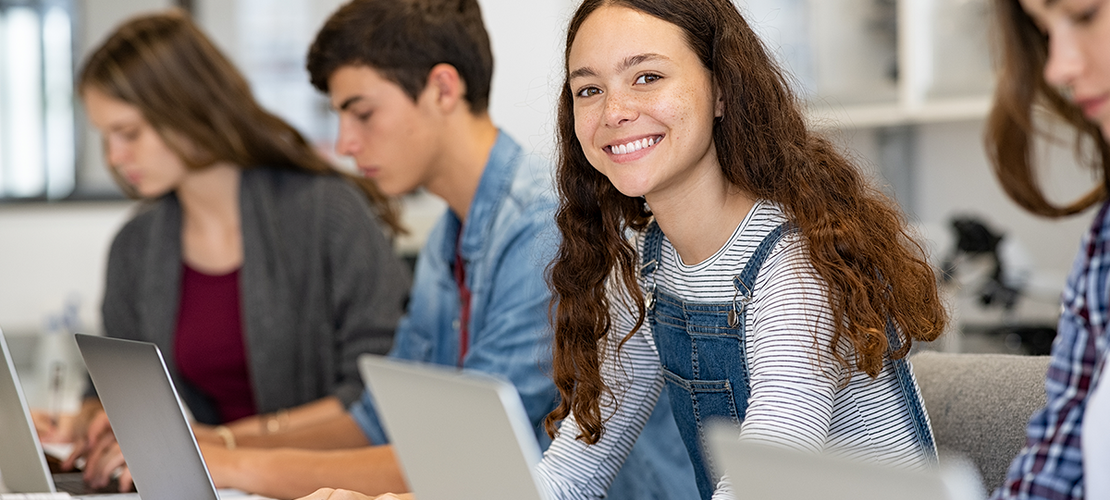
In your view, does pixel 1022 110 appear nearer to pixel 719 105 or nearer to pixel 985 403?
pixel 719 105

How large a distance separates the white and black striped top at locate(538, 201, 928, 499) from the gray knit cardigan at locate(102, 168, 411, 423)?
2.68 feet

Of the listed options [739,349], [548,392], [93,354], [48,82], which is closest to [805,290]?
[739,349]

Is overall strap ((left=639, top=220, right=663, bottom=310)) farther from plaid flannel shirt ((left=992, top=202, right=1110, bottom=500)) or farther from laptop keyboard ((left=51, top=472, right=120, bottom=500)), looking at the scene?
laptop keyboard ((left=51, top=472, right=120, bottom=500))

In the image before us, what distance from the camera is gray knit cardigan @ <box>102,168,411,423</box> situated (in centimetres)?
193

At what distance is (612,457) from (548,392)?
233mm

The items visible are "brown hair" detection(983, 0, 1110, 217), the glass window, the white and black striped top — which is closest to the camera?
"brown hair" detection(983, 0, 1110, 217)

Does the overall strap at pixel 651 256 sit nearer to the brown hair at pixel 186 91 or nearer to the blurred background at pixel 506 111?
the brown hair at pixel 186 91

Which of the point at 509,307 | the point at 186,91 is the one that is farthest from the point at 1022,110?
the point at 186,91

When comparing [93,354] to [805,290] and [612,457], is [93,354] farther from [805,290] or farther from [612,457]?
[805,290]

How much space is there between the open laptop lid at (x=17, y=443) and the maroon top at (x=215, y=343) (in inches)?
30.6

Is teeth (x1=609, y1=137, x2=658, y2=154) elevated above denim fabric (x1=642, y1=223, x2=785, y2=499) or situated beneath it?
elevated above

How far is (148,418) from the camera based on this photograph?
37.9 inches

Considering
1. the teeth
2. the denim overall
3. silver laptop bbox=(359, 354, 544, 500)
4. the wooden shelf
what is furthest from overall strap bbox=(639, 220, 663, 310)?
the wooden shelf

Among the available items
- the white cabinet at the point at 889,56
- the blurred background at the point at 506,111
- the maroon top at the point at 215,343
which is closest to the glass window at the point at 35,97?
the blurred background at the point at 506,111
